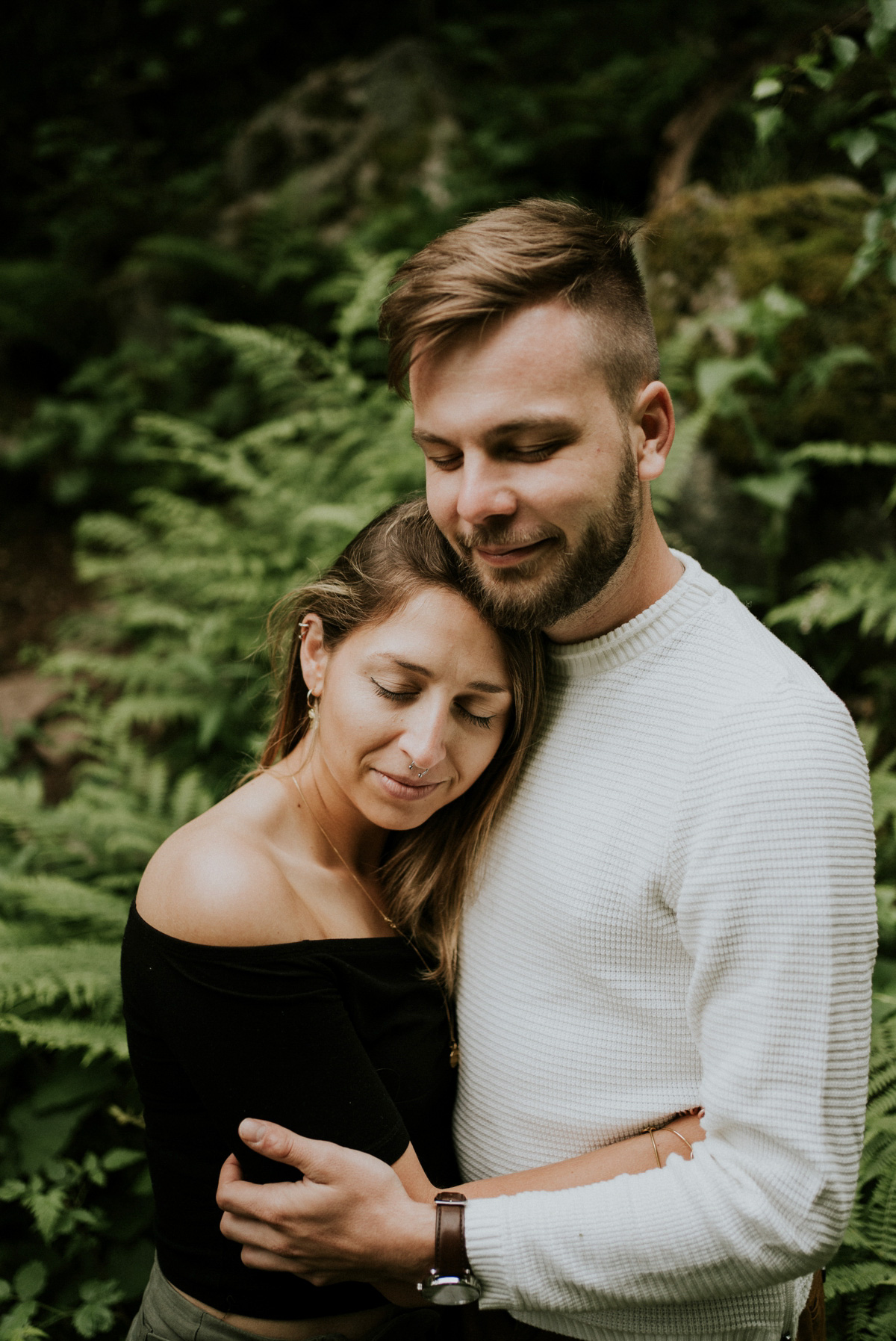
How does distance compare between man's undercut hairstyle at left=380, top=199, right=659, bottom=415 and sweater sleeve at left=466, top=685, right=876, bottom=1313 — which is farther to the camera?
man's undercut hairstyle at left=380, top=199, right=659, bottom=415

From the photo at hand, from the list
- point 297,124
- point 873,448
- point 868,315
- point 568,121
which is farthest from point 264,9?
point 873,448

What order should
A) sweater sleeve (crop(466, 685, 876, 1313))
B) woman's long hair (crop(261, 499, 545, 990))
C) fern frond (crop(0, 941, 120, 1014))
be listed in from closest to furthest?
sweater sleeve (crop(466, 685, 876, 1313)) < woman's long hair (crop(261, 499, 545, 990)) < fern frond (crop(0, 941, 120, 1014))

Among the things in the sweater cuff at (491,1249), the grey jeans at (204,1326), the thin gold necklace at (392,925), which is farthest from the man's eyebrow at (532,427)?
the grey jeans at (204,1326)

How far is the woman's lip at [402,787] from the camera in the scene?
1821mm

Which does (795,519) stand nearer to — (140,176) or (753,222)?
(753,222)

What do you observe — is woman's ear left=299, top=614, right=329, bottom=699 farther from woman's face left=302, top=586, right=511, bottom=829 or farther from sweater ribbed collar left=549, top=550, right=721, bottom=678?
sweater ribbed collar left=549, top=550, right=721, bottom=678

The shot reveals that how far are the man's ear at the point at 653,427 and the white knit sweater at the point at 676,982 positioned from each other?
0.22 meters

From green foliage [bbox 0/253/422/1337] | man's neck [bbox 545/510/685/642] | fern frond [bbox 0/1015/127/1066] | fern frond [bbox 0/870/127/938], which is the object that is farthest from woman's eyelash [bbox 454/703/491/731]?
fern frond [bbox 0/870/127/938]

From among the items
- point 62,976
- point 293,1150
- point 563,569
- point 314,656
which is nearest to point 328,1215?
point 293,1150

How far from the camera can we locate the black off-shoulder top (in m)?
1.55

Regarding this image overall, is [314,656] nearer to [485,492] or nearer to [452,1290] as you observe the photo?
[485,492]

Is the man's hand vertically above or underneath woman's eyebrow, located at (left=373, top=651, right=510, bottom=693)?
underneath

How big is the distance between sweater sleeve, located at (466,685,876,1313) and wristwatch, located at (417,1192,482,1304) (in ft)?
0.13

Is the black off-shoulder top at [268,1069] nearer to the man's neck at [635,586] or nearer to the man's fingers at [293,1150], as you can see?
the man's fingers at [293,1150]
